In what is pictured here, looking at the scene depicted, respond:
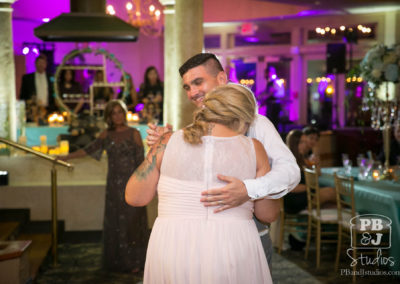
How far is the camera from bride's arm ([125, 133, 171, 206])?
194 centimetres

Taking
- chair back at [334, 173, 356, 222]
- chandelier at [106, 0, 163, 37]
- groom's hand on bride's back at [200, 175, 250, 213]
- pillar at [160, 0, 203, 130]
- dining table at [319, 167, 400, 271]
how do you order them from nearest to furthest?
groom's hand on bride's back at [200, 175, 250, 213]
dining table at [319, 167, 400, 271]
chair back at [334, 173, 356, 222]
pillar at [160, 0, 203, 130]
chandelier at [106, 0, 163, 37]

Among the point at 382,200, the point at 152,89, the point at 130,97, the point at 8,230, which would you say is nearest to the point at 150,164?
the point at 382,200

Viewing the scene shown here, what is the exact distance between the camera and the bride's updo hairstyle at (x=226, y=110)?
6.04ft

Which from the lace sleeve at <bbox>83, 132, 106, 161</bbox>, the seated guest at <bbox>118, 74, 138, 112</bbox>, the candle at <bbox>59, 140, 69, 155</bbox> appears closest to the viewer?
the lace sleeve at <bbox>83, 132, 106, 161</bbox>

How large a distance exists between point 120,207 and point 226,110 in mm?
2999

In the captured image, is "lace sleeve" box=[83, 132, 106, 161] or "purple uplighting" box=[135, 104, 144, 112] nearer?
"lace sleeve" box=[83, 132, 106, 161]

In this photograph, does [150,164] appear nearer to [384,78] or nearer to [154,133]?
[154,133]

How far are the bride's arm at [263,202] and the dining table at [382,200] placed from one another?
2645 mm

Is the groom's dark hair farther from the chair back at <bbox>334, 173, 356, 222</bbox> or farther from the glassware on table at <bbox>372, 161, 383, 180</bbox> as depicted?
the glassware on table at <bbox>372, 161, 383, 180</bbox>

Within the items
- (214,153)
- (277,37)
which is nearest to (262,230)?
(214,153)

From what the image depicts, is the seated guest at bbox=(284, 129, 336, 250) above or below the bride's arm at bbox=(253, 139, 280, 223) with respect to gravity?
below

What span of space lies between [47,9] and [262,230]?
944 centimetres

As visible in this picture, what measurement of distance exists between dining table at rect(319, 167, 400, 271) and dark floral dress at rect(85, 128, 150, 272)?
6.69ft
